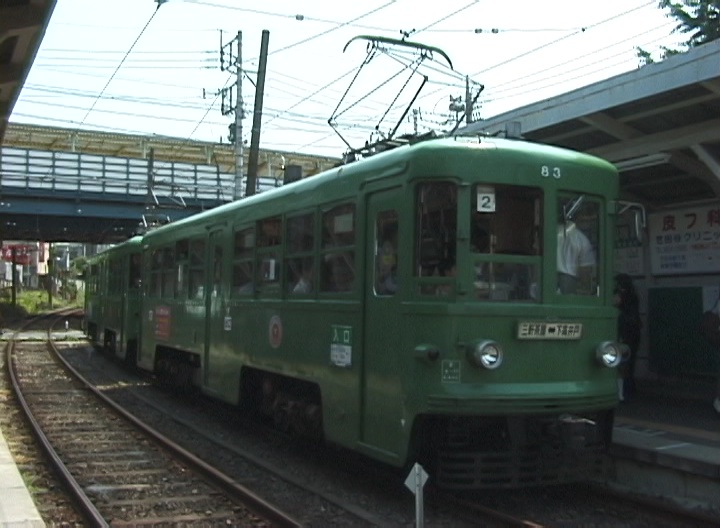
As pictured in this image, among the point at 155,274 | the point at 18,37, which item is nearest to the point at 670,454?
the point at 18,37

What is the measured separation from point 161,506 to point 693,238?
6742 mm

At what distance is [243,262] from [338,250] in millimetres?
2531

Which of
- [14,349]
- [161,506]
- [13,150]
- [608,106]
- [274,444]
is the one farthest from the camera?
[13,150]

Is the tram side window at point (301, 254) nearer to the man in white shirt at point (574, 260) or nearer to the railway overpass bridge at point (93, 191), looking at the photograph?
the man in white shirt at point (574, 260)

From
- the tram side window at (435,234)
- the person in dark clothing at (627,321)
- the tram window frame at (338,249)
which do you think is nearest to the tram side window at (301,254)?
the tram window frame at (338,249)

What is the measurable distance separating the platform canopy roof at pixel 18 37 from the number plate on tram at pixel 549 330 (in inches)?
162

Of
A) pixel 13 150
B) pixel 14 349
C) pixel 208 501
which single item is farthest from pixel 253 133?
pixel 13 150

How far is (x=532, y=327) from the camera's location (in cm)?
639

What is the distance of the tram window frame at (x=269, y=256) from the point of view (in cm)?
866

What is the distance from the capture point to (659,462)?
280 inches

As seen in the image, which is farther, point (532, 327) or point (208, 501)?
point (208, 501)

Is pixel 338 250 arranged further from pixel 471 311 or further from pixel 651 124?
pixel 651 124

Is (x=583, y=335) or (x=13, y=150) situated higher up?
(x=13, y=150)

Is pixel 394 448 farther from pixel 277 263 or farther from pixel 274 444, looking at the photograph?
pixel 274 444
